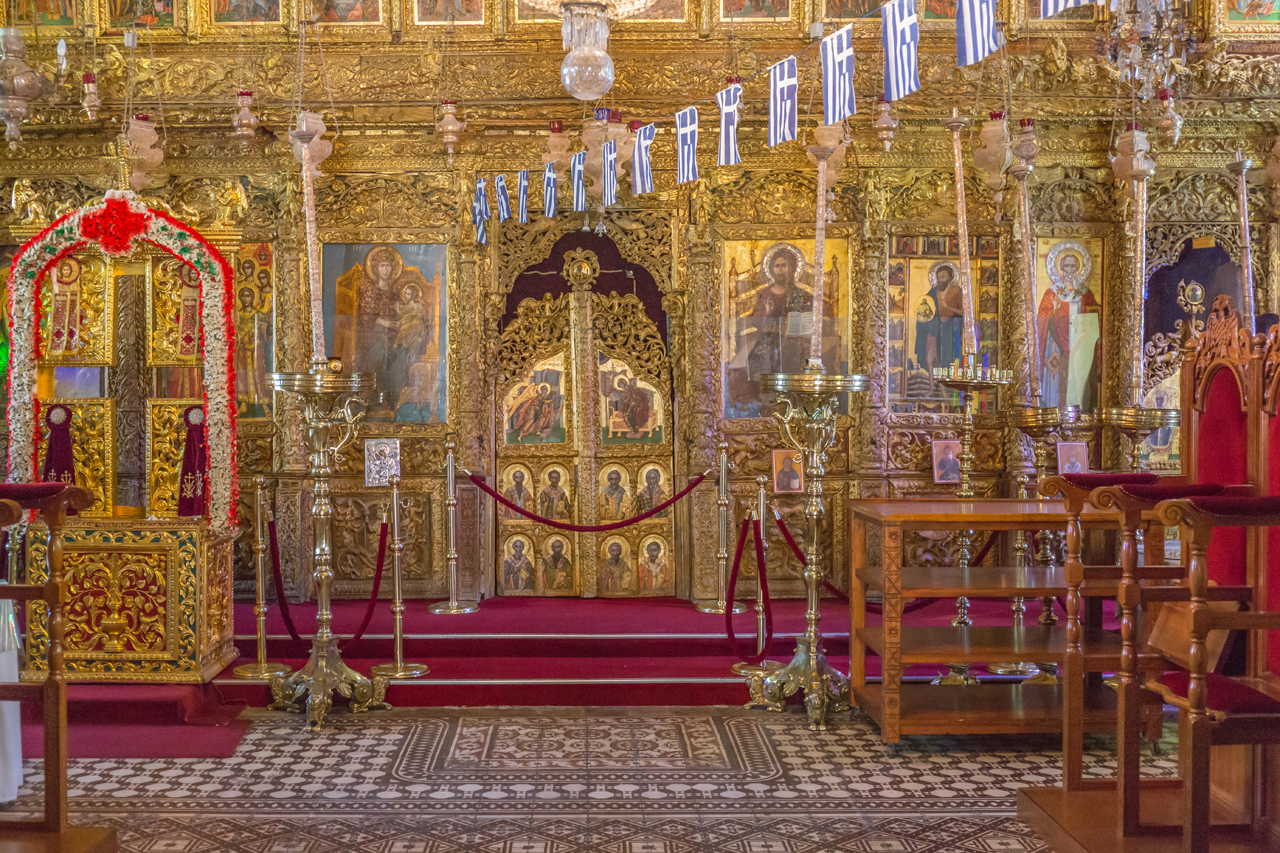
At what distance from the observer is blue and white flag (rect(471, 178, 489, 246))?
24.6 feet

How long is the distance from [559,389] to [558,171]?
1.68m

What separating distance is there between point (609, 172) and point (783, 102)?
1679 millimetres

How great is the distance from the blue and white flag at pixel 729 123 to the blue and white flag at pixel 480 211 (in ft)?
8.48

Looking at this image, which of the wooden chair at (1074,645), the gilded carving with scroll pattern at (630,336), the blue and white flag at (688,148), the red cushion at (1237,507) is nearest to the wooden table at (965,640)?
the wooden chair at (1074,645)

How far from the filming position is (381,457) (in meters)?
7.64

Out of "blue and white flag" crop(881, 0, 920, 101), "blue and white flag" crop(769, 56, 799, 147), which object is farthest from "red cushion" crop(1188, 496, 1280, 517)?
"blue and white flag" crop(769, 56, 799, 147)

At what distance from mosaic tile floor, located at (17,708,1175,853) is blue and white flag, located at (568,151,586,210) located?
3390 mm

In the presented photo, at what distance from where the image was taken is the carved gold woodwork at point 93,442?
239 inches

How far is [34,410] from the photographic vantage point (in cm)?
594

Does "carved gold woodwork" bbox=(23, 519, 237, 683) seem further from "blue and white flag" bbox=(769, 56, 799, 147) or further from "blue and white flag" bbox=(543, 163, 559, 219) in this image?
"blue and white flag" bbox=(769, 56, 799, 147)

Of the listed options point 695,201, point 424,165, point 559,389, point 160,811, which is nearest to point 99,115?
point 424,165

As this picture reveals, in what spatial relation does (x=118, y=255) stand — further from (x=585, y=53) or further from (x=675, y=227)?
(x=675, y=227)

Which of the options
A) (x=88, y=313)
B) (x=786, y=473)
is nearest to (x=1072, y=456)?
(x=786, y=473)

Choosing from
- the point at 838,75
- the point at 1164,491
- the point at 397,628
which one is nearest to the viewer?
the point at 1164,491
